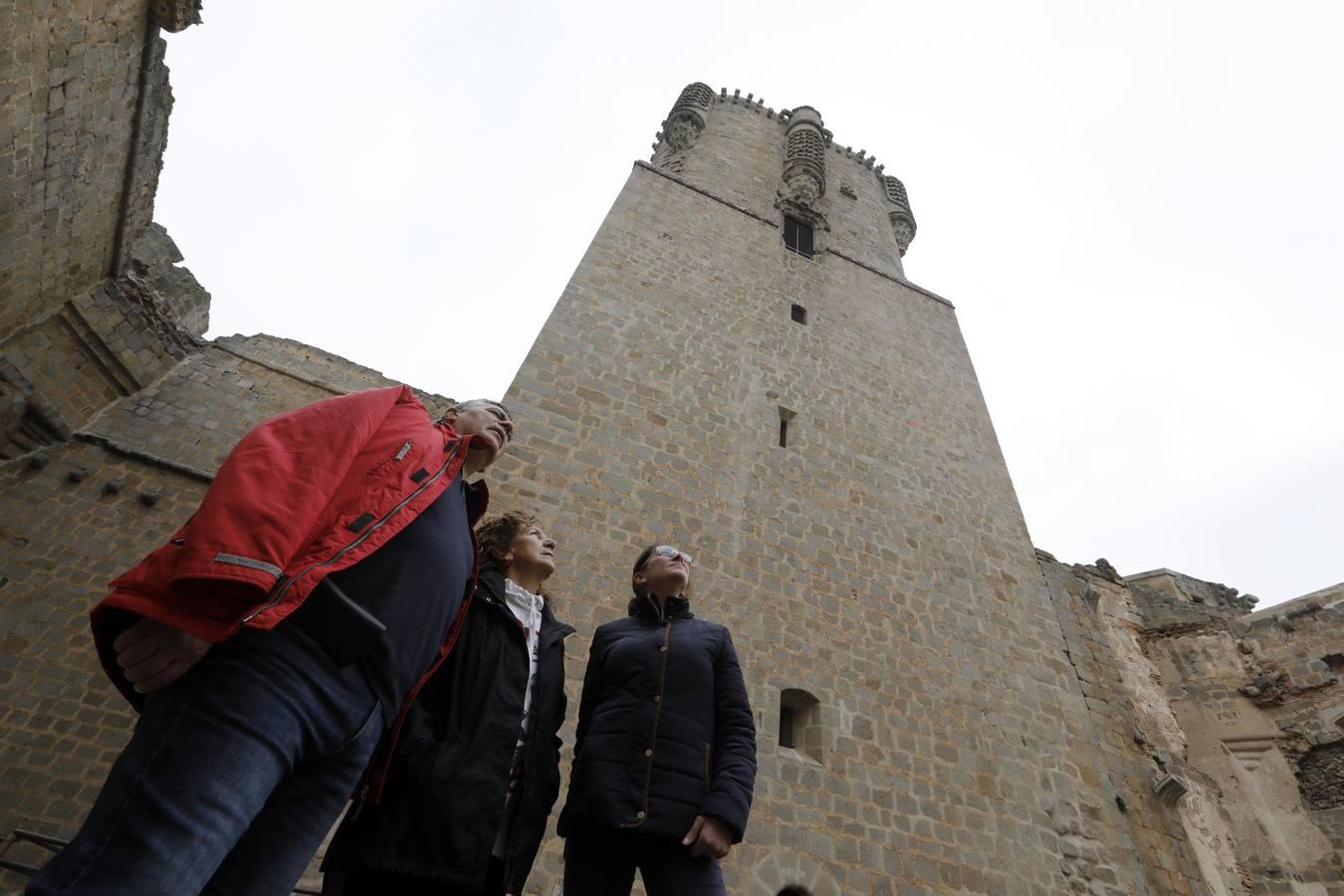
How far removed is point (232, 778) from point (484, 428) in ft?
4.84

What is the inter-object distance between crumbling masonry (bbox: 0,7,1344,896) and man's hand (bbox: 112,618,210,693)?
3.65 meters

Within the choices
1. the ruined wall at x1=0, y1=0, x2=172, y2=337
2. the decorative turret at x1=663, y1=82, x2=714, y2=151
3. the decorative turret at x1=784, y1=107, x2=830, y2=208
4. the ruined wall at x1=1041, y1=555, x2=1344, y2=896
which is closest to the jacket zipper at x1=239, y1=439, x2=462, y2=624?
the ruined wall at x1=0, y1=0, x2=172, y2=337

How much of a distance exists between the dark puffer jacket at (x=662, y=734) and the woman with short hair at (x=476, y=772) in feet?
0.70

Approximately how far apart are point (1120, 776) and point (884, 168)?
1560 cm

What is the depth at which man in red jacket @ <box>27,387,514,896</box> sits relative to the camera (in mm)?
1400

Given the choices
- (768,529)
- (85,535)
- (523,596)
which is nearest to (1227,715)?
(768,529)

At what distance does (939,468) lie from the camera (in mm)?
9055

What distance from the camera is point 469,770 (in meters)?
2.09

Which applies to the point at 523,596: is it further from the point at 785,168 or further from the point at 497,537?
the point at 785,168

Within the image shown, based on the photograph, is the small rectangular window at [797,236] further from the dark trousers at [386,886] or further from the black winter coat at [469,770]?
the dark trousers at [386,886]

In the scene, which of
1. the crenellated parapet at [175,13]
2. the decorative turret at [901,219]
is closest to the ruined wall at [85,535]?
the crenellated parapet at [175,13]

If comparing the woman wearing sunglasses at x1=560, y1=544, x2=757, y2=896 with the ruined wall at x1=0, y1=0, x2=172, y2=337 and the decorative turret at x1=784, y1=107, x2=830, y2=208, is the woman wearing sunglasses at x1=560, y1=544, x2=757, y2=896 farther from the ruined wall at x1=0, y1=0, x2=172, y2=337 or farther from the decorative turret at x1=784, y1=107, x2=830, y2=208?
the decorative turret at x1=784, y1=107, x2=830, y2=208

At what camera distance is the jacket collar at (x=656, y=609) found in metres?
3.15

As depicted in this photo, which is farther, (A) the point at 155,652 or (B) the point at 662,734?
(B) the point at 662,734
